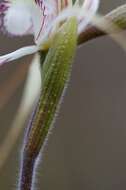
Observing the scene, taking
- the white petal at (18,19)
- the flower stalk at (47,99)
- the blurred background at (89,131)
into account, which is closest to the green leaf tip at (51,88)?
Answer: the flower stalk at (47,99)

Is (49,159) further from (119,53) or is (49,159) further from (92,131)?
(119,53)

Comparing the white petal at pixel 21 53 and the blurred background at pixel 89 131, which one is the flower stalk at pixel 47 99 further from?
the blurred background at pixel 89 131

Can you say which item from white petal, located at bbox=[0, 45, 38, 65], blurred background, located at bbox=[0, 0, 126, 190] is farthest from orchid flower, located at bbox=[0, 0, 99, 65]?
blurred background, located at bbox=[0, 0, 126, 190]

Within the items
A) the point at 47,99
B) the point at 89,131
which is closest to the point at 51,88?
the point at 47,99

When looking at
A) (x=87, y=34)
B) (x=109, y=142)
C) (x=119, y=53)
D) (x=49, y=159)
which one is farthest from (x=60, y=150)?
(x=87, y=34)

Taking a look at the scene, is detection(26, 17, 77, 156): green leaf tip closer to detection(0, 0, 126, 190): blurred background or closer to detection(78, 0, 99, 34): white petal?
detection(78, 0, 99, 34): white petal

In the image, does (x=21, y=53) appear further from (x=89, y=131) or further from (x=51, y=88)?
(x=89, y=131)

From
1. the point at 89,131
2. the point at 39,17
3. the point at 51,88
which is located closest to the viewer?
the point at 51,88

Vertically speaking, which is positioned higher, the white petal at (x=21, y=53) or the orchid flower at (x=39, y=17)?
the orchid flower at (x=39, y=17)
